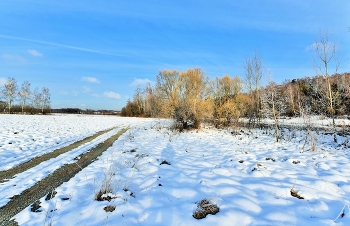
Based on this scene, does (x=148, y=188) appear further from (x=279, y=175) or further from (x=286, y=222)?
(x=279, y=175)

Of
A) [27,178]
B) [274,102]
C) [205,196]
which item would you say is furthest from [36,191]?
[274,102]

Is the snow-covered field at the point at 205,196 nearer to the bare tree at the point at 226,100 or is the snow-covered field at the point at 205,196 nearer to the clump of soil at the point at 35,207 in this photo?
the clump of soil at the point at 35,207

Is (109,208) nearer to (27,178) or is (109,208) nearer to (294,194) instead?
(27,178)

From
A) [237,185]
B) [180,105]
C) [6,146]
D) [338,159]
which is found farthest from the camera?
[180,105]

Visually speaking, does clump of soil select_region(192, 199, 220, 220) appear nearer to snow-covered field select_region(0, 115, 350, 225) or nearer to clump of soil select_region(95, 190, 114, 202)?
snow-covered field select_region(0, 115, 350, 225)

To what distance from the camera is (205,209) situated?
3115 millimetres

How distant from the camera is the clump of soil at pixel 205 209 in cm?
298

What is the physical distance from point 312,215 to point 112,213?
310 centimetres

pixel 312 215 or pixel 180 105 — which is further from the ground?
pixel 180 105

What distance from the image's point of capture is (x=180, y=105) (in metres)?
18.3

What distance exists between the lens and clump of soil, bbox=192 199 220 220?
298 cm

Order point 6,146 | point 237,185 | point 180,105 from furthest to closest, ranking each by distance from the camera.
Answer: point 180,105, point 6,146, point 237,185

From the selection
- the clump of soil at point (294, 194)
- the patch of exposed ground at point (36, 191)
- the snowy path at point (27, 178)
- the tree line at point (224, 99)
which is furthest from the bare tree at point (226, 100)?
the clump of soil at point (294, 194)

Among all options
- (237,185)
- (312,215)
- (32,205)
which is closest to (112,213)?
(32,205)
